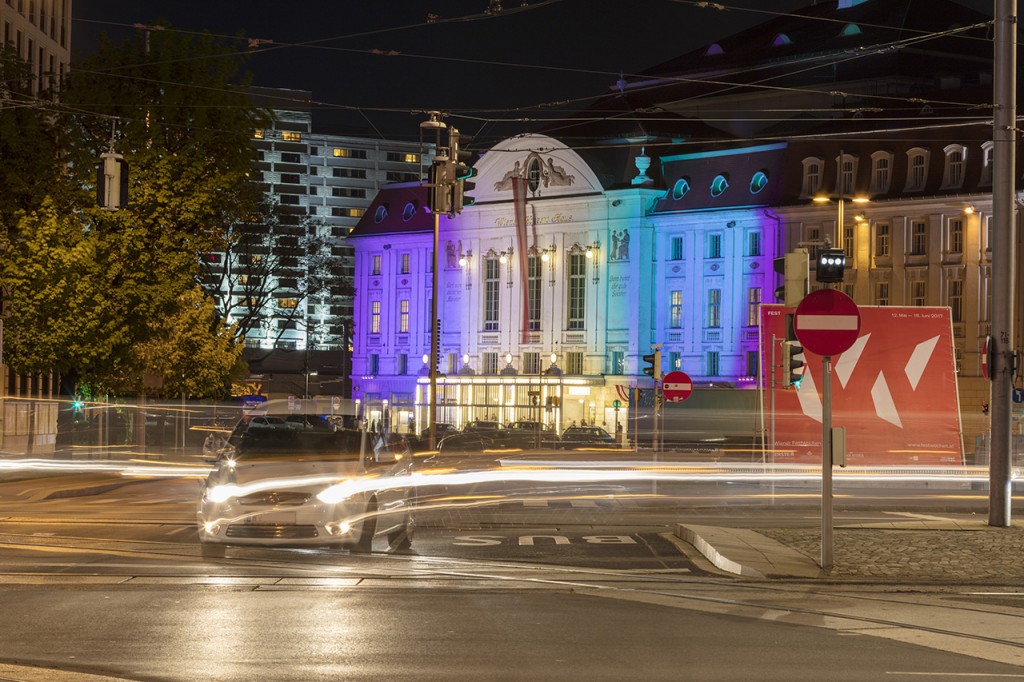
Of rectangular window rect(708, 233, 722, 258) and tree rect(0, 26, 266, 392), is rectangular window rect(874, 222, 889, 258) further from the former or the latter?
tree rect(0, 26, 266, 392)

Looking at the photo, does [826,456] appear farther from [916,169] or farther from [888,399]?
[916,169]

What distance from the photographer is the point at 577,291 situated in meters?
90.8

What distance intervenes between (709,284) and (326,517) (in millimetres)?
70344

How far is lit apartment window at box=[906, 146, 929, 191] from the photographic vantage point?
77125 mm

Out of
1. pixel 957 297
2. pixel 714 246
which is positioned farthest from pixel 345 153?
pixel 957 297

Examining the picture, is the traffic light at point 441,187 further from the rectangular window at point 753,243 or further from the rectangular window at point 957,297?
the rectangular window at point 753,243

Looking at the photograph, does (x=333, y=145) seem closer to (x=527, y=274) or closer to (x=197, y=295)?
(x=527, y=274)

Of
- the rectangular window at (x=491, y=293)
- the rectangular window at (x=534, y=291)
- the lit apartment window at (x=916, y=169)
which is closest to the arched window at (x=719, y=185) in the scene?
the lit apartment window at (x=916, y=169)

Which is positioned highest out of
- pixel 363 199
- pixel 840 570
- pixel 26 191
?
pixel 363 199

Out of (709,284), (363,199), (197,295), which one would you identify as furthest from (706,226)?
(363,199)

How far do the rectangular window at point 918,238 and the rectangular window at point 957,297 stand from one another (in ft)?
7.66

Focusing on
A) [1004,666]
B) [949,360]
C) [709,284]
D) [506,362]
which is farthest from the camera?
[506,362]

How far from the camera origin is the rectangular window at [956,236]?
77062 mm

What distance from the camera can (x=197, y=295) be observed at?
44656mm
